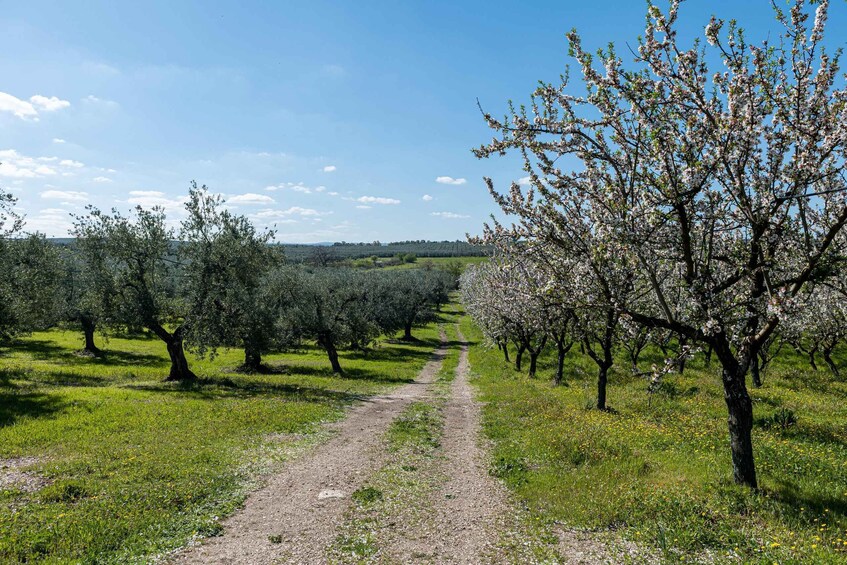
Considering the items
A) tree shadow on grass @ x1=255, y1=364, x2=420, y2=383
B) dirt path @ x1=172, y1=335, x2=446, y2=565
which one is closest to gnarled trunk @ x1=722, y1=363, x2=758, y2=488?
dirt path @ x1=172, y1=335, x2=446, y2=565

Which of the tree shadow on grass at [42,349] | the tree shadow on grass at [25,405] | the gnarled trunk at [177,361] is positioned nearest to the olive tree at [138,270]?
the gnarled trunk at [177,361]

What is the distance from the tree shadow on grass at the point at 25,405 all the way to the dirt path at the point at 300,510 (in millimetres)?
13812

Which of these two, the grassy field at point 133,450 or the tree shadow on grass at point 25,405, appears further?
the tree shadow on grass at point 25,405

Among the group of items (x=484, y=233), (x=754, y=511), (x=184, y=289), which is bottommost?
(x=754, y=511)

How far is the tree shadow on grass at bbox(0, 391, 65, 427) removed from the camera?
20.4 m

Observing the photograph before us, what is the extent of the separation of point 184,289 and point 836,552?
33.9 metres

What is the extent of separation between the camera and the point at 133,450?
1570cm

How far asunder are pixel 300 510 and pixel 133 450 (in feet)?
25.8

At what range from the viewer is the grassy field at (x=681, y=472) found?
9306 mm

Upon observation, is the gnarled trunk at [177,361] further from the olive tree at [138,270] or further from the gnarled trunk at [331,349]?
the gnarled trunk at [331,349]

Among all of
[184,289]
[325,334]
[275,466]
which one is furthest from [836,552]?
[325,334]

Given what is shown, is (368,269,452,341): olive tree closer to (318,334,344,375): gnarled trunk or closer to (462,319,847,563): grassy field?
(318,334,344,375): gnarled trunk

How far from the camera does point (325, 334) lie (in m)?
45.8

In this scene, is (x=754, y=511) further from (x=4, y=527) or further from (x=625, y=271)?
(x=4, y=527)
